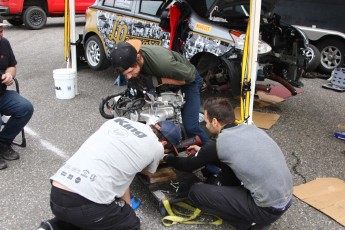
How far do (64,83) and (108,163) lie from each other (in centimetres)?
384

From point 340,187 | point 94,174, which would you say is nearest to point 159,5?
point 340,187

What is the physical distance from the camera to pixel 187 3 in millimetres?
5738

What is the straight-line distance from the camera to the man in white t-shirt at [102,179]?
2.38m

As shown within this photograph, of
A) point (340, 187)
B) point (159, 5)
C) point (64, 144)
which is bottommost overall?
point (64, 144)

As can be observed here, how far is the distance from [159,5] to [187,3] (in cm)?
73

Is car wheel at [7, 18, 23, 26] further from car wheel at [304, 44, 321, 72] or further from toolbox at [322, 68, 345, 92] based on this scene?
toolbox at [322, 68, 345, 92]

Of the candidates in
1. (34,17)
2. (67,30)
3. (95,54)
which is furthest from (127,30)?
(34,17)

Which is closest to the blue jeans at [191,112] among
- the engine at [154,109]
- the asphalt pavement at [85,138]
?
the engine at [154,109]

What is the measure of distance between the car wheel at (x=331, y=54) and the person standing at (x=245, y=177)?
563 centimetres

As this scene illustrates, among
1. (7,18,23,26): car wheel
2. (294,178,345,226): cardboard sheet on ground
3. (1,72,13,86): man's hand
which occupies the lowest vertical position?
(7,18,23,26): car wheel

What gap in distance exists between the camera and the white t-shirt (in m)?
2.38

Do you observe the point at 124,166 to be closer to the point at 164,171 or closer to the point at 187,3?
the point at 164,171

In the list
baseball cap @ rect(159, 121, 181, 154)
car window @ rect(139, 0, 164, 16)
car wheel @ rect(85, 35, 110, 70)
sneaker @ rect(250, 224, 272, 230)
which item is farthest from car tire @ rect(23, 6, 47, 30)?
sneaker @ rect(250, 224, 272, 230)

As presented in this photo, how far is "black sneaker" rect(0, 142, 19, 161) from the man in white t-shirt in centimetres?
167
